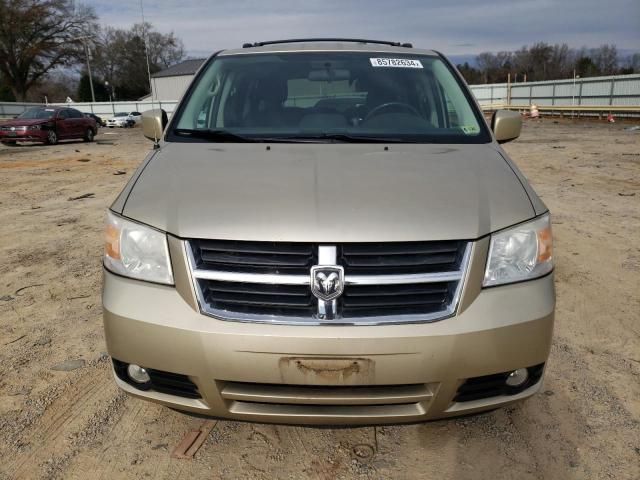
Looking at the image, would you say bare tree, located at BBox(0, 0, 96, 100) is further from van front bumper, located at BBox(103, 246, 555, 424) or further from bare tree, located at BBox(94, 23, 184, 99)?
van front bumper, located at BBox(103, 246, 555, 424)

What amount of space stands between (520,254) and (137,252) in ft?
5.00

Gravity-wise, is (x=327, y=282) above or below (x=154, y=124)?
below

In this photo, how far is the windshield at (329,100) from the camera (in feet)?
9.42

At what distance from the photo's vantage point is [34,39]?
49.3m

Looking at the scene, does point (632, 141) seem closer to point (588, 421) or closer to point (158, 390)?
point (588, 421)

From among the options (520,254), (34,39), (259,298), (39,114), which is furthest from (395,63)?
(34,39)

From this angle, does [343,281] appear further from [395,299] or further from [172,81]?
[172,81]

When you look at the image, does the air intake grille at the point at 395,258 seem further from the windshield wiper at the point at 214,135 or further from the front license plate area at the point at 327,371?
the windshield wiper at the point at 214,135

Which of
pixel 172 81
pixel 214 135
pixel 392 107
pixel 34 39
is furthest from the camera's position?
pixel 172 81

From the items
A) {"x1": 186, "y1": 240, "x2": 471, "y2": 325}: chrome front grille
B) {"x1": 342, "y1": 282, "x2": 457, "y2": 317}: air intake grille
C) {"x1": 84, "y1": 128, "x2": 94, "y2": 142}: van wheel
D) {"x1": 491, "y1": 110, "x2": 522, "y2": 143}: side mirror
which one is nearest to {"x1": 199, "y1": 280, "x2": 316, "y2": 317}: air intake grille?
{"x1": 186, "y1": 240, "x2": 471, "y2": 325}: chrome front grille

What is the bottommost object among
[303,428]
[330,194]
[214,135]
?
[303,428]

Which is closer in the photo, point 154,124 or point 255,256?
point 255,256

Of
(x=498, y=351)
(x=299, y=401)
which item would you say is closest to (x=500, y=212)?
(x=498, y=351)

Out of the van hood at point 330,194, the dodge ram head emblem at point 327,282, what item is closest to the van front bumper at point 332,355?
the dodge ram head emblem at point 327,282
